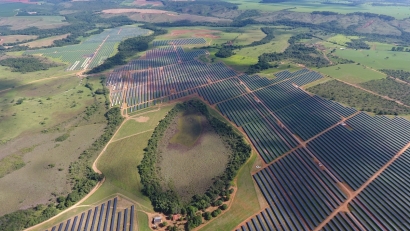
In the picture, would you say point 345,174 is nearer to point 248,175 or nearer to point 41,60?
point 248,175

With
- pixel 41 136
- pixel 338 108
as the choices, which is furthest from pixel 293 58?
pixel 41 136

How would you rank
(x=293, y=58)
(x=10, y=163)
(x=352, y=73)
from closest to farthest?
(x=10, y=163)
(x=352, y=73)
(x=293, y=58)

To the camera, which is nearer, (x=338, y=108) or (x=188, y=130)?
(x=188, y=130)

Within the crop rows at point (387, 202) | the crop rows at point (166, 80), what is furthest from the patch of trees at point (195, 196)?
the crop rows at point (387, 202)

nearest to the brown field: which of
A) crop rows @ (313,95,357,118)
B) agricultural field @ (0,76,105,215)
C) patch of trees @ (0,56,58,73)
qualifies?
agricultural field @ (0,76,105,215)

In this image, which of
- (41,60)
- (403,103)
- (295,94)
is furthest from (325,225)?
(41,60)

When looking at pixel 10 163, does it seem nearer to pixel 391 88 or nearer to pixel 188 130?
pixel 188 130
